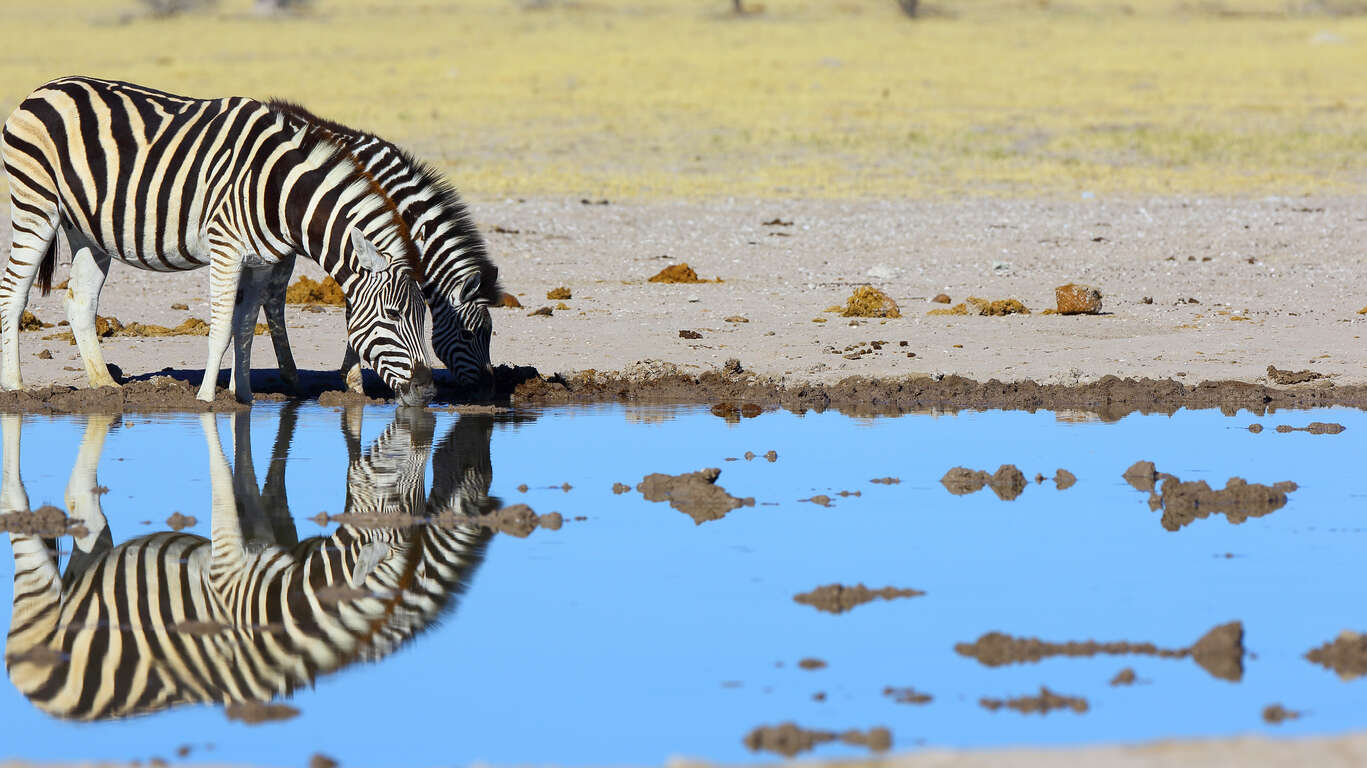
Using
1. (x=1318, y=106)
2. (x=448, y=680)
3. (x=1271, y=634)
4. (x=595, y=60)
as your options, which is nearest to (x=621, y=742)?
(x=448, y=680)

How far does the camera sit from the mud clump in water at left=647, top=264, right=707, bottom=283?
15492 mm

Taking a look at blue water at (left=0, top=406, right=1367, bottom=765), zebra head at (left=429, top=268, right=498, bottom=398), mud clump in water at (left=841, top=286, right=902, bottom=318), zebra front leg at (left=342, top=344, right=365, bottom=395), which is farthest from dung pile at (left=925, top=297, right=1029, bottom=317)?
zebra front leg at (left=342, top=344, right=365, bottom=395)

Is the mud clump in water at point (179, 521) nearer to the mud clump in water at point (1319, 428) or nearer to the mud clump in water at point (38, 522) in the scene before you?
the mud clump in water at point (38, 522)

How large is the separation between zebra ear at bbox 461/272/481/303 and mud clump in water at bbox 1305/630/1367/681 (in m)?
5.93

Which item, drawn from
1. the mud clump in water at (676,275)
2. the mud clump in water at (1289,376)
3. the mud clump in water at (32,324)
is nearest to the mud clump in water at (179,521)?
the mud clump in water at (32,324)

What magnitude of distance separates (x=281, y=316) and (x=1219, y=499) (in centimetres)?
584

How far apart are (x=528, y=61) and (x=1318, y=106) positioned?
1767cm

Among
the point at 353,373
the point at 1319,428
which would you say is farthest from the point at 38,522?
the point at 1319,428

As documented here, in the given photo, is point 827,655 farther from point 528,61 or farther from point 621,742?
point 528,61

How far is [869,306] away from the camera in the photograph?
13828mm

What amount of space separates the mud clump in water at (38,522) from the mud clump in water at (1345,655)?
190 inches

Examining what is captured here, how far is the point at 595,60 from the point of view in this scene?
133 feet

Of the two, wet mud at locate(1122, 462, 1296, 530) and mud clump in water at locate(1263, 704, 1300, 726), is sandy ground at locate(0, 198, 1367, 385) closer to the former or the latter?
wet mud at locate(1122, 462, 1296, 530)

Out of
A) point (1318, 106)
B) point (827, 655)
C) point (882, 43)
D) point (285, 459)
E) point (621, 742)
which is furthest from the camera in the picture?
point (882, 43)
